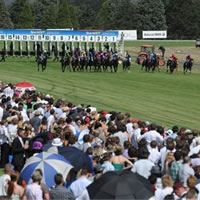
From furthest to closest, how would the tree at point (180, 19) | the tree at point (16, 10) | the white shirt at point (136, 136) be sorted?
the tree at point (16, 10)
the tree at point (180, 19)
the white shirt at point (136, 136)

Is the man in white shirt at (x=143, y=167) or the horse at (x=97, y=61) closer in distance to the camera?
the man in white shirt at (x=143, y=167)

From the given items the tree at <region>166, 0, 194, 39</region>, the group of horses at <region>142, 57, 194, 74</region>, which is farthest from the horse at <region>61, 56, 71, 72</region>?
the tree at <region>166, 0, 194, 39</region>

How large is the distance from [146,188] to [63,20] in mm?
99971

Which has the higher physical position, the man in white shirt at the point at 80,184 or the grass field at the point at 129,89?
the man in white shirt at the point at 80,184

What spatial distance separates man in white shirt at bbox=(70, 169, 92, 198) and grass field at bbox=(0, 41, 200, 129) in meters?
14.3

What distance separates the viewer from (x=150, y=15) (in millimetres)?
105375

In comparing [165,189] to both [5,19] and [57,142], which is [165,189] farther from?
[5,19]

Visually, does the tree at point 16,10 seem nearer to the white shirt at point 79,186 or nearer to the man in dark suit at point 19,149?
the man in dark suit at point 19,149

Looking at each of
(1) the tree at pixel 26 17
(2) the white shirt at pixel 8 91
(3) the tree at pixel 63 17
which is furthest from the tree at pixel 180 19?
(2) the white shirt at pixel 8 91

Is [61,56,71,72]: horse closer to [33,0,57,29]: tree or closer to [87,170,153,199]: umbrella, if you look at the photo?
[87,170,153,199]: umbrella

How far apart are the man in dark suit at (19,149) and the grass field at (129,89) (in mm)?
10742

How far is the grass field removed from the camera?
93.3 feet

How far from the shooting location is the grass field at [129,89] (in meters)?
28.5

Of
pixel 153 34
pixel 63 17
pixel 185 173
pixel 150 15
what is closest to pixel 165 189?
pixel 185 173
